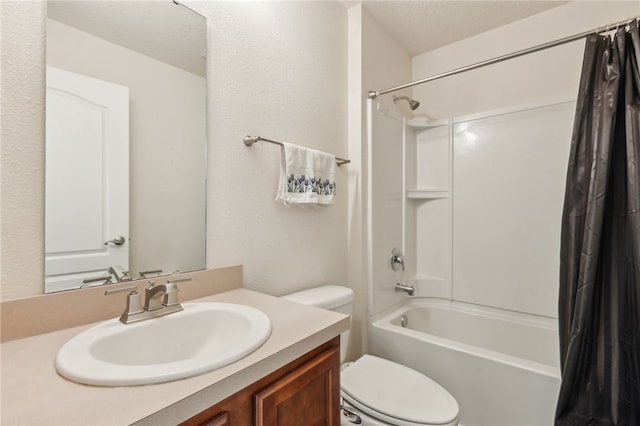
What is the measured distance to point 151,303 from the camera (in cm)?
86

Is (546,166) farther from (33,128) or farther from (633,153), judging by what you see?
(33,128)

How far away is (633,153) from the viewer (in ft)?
3.75

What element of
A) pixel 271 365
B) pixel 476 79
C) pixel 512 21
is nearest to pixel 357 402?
pixel 271 365

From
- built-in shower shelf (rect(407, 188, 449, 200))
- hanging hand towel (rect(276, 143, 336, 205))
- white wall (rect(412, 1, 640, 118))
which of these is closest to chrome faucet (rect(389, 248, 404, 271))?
built-in shower shelf (rect(407, 188, 449, 200))

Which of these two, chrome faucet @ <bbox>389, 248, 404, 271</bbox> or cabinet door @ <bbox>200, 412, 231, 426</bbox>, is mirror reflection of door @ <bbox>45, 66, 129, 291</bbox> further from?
chrome faucet @ <bbox>389, 248, 404, 271</bbox>

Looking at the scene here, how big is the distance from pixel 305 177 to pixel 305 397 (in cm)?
95

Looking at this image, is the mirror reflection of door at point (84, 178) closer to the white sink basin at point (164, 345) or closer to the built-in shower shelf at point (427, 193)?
the white sink basin at point (164, 345)

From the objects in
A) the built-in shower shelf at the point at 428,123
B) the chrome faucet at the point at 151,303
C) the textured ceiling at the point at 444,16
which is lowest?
the chrome faucet at the point at 151,303

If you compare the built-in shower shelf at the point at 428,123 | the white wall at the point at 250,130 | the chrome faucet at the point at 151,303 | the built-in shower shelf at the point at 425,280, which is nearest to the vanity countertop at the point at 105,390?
the chrome faucet at the point at 151,303

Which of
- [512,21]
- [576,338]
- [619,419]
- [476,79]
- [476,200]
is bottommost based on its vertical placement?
[619,419]

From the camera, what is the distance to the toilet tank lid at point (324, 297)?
138 cm

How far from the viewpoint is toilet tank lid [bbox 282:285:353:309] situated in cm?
138

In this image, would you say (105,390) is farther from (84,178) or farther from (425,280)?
(425,280)

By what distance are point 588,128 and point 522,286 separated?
1.12 metres
